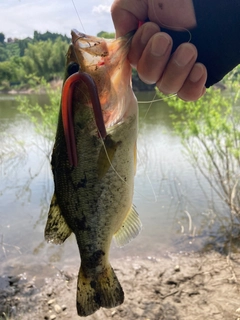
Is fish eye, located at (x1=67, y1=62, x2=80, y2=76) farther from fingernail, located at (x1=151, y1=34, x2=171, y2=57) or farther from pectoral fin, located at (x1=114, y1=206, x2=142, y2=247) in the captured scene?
Result: pectoral fin, located at (x1=114, y1=206, x2=142, y2=247)

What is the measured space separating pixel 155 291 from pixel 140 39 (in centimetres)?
387

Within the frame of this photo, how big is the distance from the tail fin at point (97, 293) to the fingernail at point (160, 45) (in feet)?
4.32

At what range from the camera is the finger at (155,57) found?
1.74m

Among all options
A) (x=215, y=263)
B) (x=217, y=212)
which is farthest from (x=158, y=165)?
(x=215, y=263)

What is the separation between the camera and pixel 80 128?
185 cm

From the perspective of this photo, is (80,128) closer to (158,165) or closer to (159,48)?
(159,48)

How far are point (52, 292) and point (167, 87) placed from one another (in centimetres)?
408

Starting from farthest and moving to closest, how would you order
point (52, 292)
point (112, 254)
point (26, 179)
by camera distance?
point (26, 179)
point (112, 254)
point (52, 292)

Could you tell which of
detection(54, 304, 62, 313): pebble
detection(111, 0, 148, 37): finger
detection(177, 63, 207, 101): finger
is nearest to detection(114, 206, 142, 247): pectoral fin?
detection(177, 63, 207, 101): finger

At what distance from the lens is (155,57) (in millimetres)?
1812

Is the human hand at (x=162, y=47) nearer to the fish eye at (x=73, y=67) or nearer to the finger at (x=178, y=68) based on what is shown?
the finger at (x=178, y=68)

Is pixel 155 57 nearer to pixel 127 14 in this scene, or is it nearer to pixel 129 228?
pixel 127 14

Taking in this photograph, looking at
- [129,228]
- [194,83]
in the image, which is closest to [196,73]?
[194,83]

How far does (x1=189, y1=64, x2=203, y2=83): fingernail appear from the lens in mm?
1861
